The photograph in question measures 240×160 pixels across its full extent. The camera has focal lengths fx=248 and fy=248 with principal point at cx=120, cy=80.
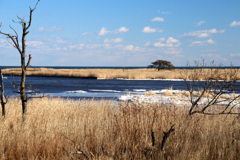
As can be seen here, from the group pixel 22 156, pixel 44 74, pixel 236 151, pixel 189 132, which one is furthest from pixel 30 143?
pixel 44 74

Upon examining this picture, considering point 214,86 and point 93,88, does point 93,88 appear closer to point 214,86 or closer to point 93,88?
point 93,88

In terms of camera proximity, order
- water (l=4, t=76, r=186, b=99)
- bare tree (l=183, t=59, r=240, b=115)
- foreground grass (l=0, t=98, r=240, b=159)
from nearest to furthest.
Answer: foreground grass (l=0, t=98, r=240, b=159) < bare tree (l=183, t=59, r=240, b=115) < water (l=4, t=76, r=186, b=99)

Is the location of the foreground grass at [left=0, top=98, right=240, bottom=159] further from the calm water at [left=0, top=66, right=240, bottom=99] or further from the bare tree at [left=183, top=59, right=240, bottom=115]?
the calm water at [left=0, top=66, right=240, bottom=99]

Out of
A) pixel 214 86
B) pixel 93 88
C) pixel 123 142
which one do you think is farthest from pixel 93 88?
pixel 123 142

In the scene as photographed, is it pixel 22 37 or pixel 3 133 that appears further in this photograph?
pixel 22 37

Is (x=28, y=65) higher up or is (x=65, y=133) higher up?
(x=28, y=65)

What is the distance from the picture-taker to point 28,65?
6.14 m

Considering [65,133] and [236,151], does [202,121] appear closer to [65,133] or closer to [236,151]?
[236,151]

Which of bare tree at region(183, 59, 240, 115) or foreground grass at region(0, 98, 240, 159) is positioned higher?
bare tree at region(183, 59, 240, 115)

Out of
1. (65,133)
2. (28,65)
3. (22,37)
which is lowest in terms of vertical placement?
(65,133)

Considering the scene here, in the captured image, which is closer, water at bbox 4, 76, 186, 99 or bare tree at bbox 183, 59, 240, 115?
bare tree at bbox 183, 59, 240, 115

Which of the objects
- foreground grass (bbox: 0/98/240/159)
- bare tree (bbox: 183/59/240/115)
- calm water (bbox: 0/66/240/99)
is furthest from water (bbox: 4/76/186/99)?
bare tree (bbox: 183/59/240/115)

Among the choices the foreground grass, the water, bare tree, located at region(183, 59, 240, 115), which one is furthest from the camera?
the water

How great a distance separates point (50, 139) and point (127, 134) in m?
1.73
